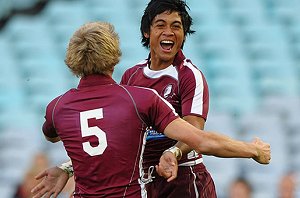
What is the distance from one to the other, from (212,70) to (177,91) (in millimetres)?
4556

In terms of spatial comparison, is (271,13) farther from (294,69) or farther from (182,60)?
(182,60)

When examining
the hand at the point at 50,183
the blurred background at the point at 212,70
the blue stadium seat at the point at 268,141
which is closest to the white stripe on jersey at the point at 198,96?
the hand at the point at 50,183

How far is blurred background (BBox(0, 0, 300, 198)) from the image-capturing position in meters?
8.89

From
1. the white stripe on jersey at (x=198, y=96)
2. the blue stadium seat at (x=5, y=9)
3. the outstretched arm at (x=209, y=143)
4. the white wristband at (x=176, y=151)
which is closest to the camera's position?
the outstretched arm at (x=209, y=143)

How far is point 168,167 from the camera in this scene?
4.07m

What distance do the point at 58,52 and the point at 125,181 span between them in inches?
219

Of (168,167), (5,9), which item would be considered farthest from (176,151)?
(5,9)

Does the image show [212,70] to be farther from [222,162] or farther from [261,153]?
[261,153]

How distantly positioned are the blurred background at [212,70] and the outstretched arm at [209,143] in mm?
4542

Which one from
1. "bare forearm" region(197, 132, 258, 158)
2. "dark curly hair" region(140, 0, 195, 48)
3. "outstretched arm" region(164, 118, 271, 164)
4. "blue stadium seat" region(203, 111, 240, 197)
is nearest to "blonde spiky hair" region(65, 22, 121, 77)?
"outstretched arm" region(164, 118, 271, 164)

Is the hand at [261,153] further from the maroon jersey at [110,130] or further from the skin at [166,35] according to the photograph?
the skin at [166,35]

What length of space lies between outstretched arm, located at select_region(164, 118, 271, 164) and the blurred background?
4.54 m

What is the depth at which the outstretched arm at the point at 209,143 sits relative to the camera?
13.1 ft

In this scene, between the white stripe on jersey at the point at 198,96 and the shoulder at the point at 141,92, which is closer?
the shoulder at the point at 141,92
